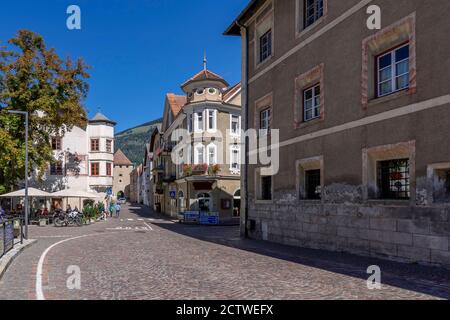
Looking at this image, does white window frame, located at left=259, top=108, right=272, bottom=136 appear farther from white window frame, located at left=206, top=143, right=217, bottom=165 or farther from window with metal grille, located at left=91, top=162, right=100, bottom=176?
window with metal grille, located at left=91, top=162, right=100, bottom=176

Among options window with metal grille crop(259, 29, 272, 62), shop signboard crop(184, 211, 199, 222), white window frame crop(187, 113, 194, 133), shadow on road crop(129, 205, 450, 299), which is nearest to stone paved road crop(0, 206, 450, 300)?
shadow on road crop(129, 205, 450, 299)

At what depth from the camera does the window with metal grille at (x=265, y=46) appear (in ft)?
62.2

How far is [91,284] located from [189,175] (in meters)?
27.9

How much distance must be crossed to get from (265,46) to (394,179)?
33.7ft

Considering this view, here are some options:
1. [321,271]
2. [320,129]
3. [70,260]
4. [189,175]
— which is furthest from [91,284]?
[189,175]

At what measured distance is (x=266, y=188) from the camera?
19172 millimetres

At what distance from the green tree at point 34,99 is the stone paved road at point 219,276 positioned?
20404mm

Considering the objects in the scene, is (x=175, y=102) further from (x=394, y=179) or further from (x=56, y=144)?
(x=394, y=179)

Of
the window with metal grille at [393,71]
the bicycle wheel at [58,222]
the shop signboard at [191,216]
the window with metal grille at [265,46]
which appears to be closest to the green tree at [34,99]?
the bicycle wheel at [58,222]

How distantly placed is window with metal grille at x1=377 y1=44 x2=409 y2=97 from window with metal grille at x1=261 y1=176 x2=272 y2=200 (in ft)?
25.4

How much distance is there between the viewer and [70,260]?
487 inches

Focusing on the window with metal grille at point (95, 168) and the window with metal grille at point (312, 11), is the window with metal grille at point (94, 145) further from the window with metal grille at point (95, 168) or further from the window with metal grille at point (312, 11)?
the window with metal grille at point (312, 11)

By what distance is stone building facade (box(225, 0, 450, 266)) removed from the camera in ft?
32.6

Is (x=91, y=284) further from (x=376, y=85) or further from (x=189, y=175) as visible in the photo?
(x=189, y=175)
